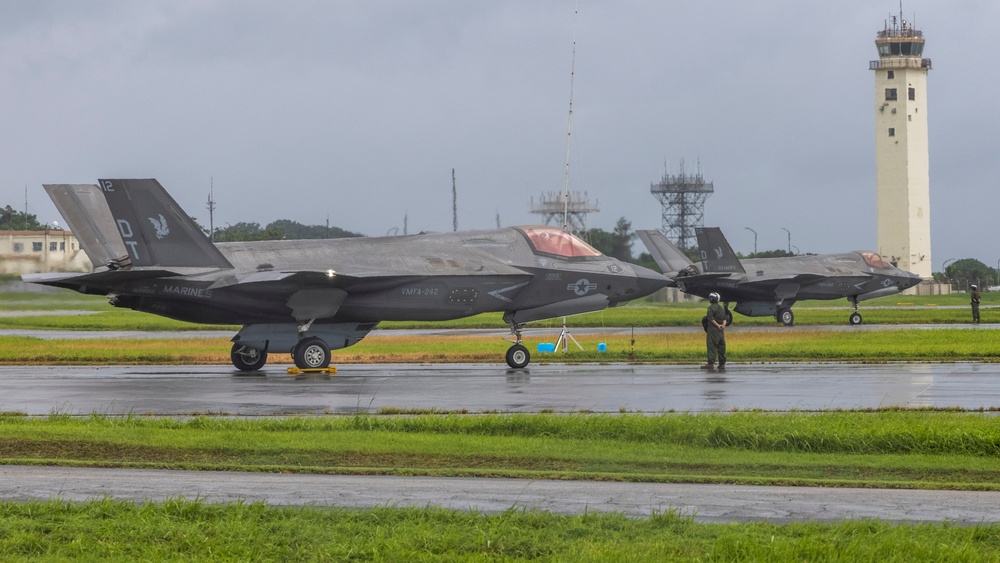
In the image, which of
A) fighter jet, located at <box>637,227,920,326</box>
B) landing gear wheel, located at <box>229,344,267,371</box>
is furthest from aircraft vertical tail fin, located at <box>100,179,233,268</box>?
fighter jet, located at <box>637,227,920,326</box>

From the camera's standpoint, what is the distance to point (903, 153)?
10212 centimetres

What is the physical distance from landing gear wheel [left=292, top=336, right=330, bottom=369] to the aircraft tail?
26.3 meters

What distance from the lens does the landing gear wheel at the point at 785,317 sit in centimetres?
4762

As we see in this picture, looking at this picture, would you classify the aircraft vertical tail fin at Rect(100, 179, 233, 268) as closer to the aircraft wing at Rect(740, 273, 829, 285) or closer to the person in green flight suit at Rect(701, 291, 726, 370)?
the person in green flight suit at Rect(701, 291, 726, 370)

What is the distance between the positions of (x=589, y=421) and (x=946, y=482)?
462 centimetres

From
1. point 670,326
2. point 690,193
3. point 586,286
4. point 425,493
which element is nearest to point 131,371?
point 586,286

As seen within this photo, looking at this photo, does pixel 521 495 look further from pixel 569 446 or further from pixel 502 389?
pixel 502 389

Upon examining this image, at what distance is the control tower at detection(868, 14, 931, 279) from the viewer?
102 m

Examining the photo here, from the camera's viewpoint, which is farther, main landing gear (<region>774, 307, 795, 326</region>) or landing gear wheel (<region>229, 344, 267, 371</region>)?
main landing gear (<region>774, 307, 795, 326</region>)

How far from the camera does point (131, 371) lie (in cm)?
2473

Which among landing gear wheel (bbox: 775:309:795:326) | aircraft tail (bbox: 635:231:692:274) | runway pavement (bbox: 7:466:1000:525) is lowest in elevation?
runway pavement (bbox: 7:466:1000:525)

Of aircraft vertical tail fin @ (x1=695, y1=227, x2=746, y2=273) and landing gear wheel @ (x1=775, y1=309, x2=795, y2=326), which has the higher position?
aircraft vertical tail fin @ (x1=695, y1=227, x2=746, y2=273)

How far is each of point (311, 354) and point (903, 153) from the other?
88.9m

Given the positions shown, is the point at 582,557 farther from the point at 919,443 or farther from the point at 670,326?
the point at 670,326
